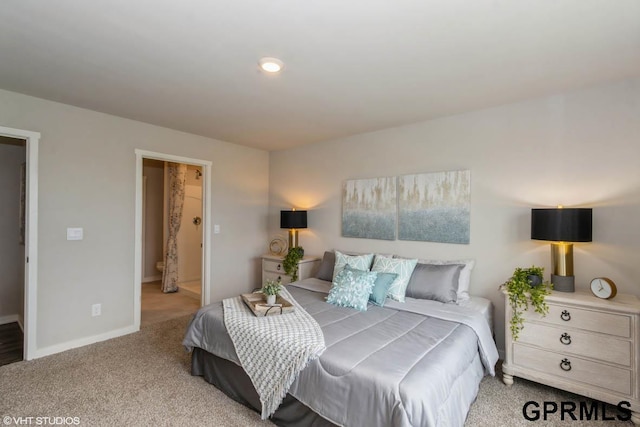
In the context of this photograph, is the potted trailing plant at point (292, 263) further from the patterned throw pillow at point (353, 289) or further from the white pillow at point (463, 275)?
the white pillow at point (463, 275)

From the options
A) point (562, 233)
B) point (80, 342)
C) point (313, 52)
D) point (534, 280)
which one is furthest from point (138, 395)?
point (562, 233)

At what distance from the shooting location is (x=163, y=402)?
88.2 inches

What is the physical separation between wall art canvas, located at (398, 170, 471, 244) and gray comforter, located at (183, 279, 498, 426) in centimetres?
85

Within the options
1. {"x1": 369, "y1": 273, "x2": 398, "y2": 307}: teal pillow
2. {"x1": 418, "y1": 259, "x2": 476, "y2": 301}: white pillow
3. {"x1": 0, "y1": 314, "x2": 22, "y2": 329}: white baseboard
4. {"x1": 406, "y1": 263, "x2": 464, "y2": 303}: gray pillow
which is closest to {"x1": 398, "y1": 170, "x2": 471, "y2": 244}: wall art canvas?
{"x1": 418, "y1": 259, "x2": 476, "y2": 301}: white pillow

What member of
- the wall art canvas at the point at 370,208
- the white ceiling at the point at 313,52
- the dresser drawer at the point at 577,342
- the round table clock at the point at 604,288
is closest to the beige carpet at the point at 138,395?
the dresser drawer at the point at 577,342

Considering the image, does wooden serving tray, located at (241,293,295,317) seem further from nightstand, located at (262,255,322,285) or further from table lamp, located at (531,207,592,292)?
table lamp, located at (531,207,592,292)

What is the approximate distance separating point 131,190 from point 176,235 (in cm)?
227

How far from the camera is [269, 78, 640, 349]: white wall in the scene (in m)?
2.42

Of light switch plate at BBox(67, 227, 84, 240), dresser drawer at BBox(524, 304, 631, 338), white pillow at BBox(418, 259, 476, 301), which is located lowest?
dresser drawer at BBox(524, 304, 631, 338)

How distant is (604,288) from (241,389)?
8.82ft

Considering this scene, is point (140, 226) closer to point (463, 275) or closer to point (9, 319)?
point (9, 319)

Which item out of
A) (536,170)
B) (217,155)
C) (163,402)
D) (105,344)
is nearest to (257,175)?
(217,155)

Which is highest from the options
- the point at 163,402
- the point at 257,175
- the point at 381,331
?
the point at 257,175

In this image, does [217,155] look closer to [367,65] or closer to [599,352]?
[367,65]
